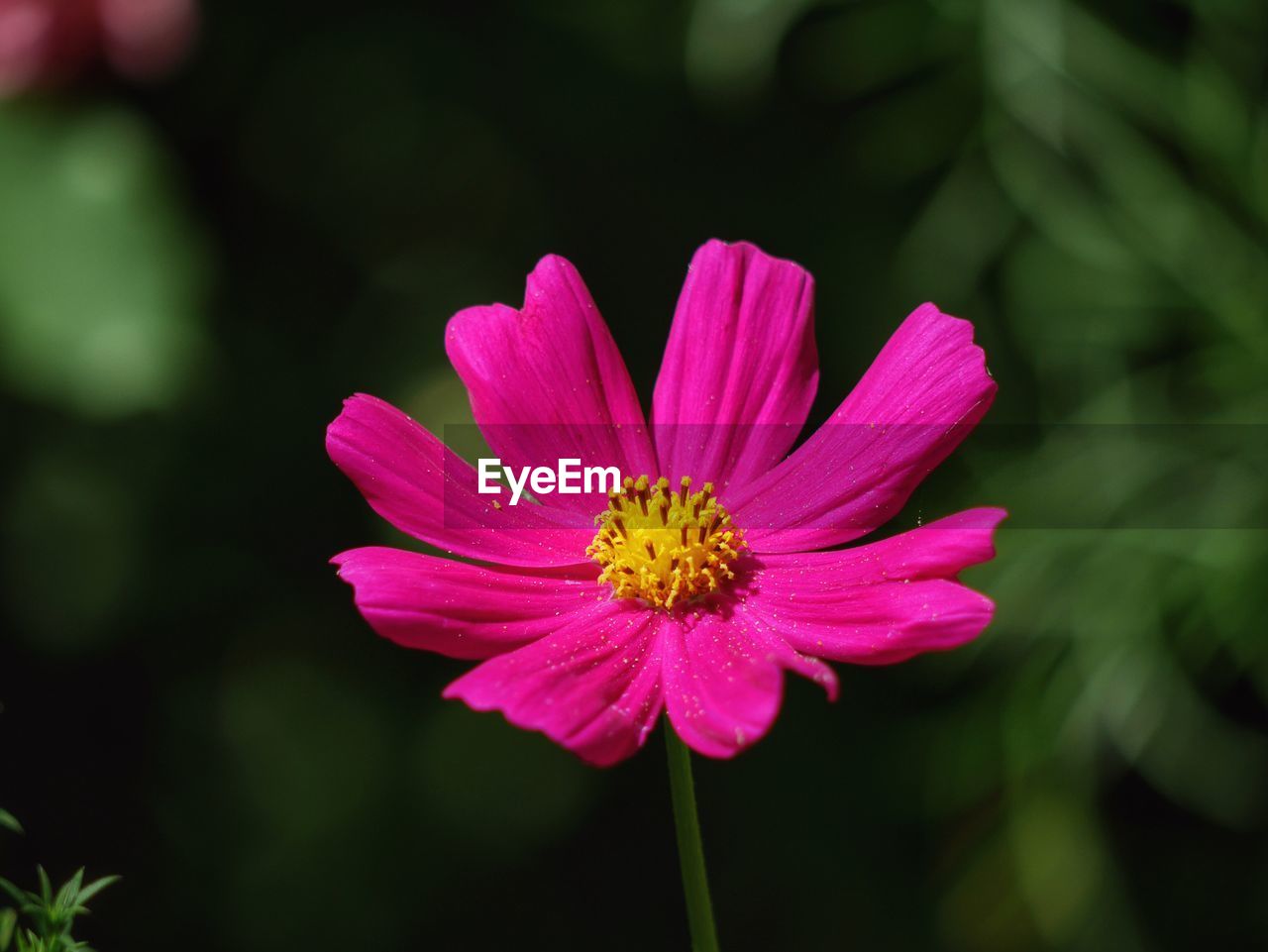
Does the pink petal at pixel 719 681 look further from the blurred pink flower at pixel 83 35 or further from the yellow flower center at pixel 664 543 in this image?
the blurred pink flower at pixel 83 35

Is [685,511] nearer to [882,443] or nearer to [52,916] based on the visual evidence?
[882,443]

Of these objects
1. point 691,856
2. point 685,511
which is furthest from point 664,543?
point 691,856

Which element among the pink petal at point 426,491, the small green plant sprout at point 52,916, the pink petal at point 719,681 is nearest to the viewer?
the small green plant sprout at point 52,916

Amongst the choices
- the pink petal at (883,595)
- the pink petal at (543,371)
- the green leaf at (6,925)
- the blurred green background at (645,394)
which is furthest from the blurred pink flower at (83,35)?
the green leaf at (6,925)

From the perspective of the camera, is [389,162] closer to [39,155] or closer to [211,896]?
[39,155]

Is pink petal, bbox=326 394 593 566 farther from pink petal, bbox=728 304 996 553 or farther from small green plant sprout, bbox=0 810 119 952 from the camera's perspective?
small green plant sprout, bbox=0 810 119 952

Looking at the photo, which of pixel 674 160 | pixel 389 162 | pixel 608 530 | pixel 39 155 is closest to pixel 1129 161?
pixel 674 160

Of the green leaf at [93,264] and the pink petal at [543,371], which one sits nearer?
the pink petal at [543,371]
